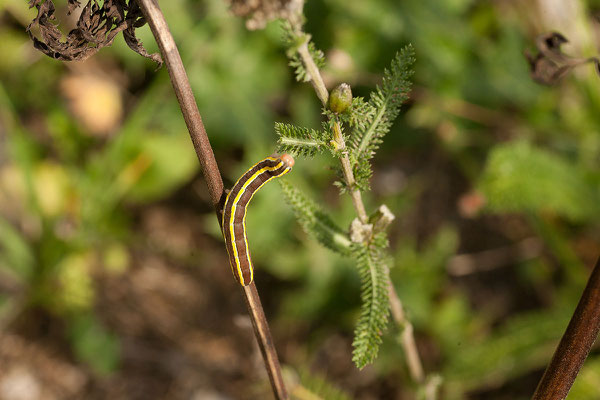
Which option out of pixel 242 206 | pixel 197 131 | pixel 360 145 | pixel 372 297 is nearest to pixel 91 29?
pixel 197 131

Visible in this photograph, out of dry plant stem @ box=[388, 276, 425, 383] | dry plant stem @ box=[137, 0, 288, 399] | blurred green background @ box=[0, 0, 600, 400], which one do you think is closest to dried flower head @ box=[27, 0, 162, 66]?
dry plant stem @ box=[137, 0, 288, 399]

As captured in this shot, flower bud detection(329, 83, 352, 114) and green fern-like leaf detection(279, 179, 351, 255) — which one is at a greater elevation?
flower bud detection(329, 83, 352, 114)

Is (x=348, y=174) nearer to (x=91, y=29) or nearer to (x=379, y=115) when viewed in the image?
(x=379, y=115)

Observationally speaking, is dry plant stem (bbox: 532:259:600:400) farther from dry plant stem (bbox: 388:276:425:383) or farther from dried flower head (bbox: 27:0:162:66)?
dried flower head (bbox: 27:0:162:66)

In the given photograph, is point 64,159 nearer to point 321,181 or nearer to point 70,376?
point 70,376

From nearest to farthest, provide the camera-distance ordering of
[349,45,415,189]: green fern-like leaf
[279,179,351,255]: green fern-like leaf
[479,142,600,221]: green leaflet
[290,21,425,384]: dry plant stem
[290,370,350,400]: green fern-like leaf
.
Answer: [290,21,425,384]: dry plant stem → [349,45,415,189]: green fern-like leaf → [279,179,351,255]: green fern-like leaf → [290,370,350,400]: green fern-like leaf → [479,142,600,221]: green leaflet
